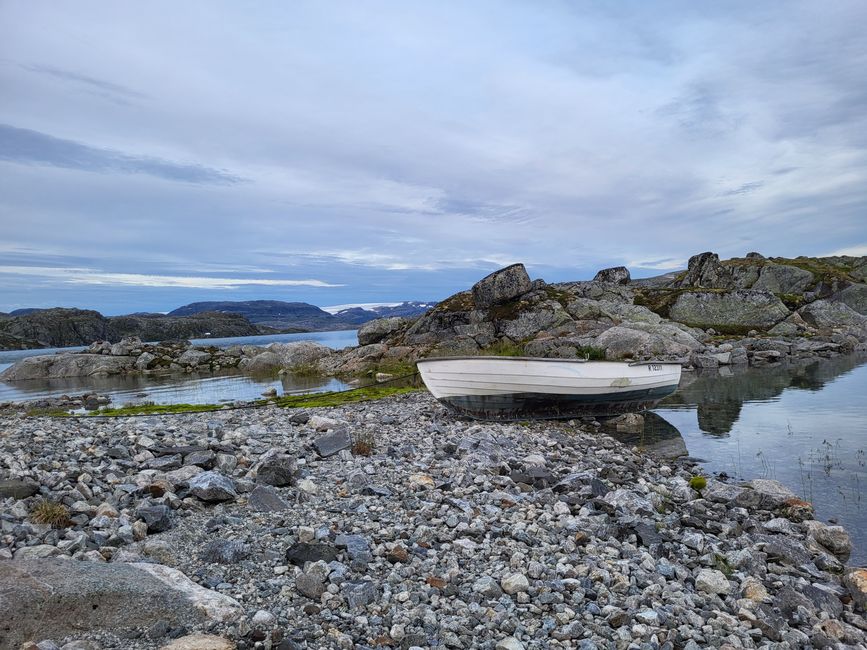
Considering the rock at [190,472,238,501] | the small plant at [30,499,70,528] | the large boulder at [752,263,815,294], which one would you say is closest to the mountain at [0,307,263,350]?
the large boulder at [752,263,815,294]

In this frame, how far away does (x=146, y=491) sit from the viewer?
8828mm

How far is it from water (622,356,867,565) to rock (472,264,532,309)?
23.7 m

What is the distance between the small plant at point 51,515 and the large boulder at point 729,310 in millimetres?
63660

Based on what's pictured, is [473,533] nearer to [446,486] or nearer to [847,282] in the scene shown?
[446,486]

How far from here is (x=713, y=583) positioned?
273 inches

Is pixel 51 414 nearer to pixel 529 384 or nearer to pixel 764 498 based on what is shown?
pixel 529 384

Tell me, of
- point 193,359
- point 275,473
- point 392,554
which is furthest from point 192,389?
point 392,554

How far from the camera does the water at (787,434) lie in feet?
40.1

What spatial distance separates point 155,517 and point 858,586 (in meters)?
9.45

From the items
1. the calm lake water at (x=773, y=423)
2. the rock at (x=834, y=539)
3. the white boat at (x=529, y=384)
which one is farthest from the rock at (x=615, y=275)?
the rock at (x=834, y=539)

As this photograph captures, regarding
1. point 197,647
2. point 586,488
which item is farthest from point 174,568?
point 586,488

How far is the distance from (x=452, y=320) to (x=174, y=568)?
153 ft

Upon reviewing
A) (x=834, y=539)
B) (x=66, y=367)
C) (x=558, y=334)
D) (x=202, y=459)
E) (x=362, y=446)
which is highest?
(x=558, y=334)

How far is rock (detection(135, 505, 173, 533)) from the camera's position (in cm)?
770
